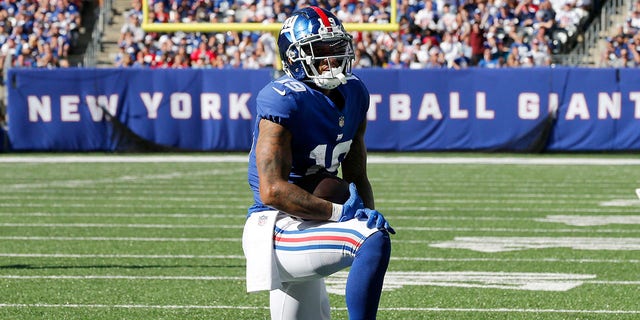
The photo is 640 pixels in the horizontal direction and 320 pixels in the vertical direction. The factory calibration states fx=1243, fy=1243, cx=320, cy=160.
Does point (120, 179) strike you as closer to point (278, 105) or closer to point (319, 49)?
point (319, 49)

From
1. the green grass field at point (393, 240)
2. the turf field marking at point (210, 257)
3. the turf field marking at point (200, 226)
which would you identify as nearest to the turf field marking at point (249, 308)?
the green grass field at point (393, 240)

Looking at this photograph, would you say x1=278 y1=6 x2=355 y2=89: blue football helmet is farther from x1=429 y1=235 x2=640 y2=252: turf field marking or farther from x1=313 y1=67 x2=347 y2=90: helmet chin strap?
x1=429 y1=235 x2=640 y2=252: turf field marking

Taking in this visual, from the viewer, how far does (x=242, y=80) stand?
20.1 metres

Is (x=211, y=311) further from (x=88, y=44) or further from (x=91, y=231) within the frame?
(x=88, y=44)

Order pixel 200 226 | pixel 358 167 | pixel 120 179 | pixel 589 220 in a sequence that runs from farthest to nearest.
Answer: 1. pixel 120 179
2. pixel 589 220
3. pixel 200 226
4. pixel 358 167

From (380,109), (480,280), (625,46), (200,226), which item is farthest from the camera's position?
(625,46)

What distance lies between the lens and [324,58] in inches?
163

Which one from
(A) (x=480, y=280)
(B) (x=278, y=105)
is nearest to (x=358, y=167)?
(B) (x=278, y=105)

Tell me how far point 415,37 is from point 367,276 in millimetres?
18201

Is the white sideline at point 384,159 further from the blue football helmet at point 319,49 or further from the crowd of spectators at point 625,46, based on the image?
the blue football helmet at point 319,49

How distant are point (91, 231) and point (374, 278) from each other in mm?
6434

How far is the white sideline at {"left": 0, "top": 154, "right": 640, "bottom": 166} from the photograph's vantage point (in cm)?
1788

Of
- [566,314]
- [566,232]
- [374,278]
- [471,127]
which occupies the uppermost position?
[374,278]

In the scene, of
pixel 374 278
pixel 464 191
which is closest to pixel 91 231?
pixel 464 191
